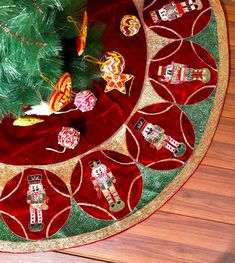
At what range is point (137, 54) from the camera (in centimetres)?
153

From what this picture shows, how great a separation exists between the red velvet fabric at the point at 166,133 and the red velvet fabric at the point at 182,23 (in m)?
0.28

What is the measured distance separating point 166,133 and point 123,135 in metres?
0.14

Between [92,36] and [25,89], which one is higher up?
[92,36]

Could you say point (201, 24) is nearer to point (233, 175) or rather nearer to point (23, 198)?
point (233, 175)

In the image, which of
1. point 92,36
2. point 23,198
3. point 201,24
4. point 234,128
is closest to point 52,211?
point 23,198

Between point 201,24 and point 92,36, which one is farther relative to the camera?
point 201,24

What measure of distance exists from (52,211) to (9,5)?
2.32 ft

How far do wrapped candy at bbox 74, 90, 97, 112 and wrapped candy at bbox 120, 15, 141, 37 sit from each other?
276 mm

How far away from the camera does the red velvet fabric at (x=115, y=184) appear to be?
53.9 inches

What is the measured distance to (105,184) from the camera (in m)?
1.39

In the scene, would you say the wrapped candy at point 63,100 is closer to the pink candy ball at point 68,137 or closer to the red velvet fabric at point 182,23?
the pink candy ball at point 68,137

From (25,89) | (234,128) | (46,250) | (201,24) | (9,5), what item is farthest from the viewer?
(201,24)

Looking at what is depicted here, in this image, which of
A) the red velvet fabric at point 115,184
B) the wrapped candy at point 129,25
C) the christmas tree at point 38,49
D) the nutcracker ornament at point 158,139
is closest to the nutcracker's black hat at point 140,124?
the nutcracker ornament at point 158,139

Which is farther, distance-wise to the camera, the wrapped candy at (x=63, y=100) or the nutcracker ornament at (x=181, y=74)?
the nutcracker ornament at (x=181, y=74)
